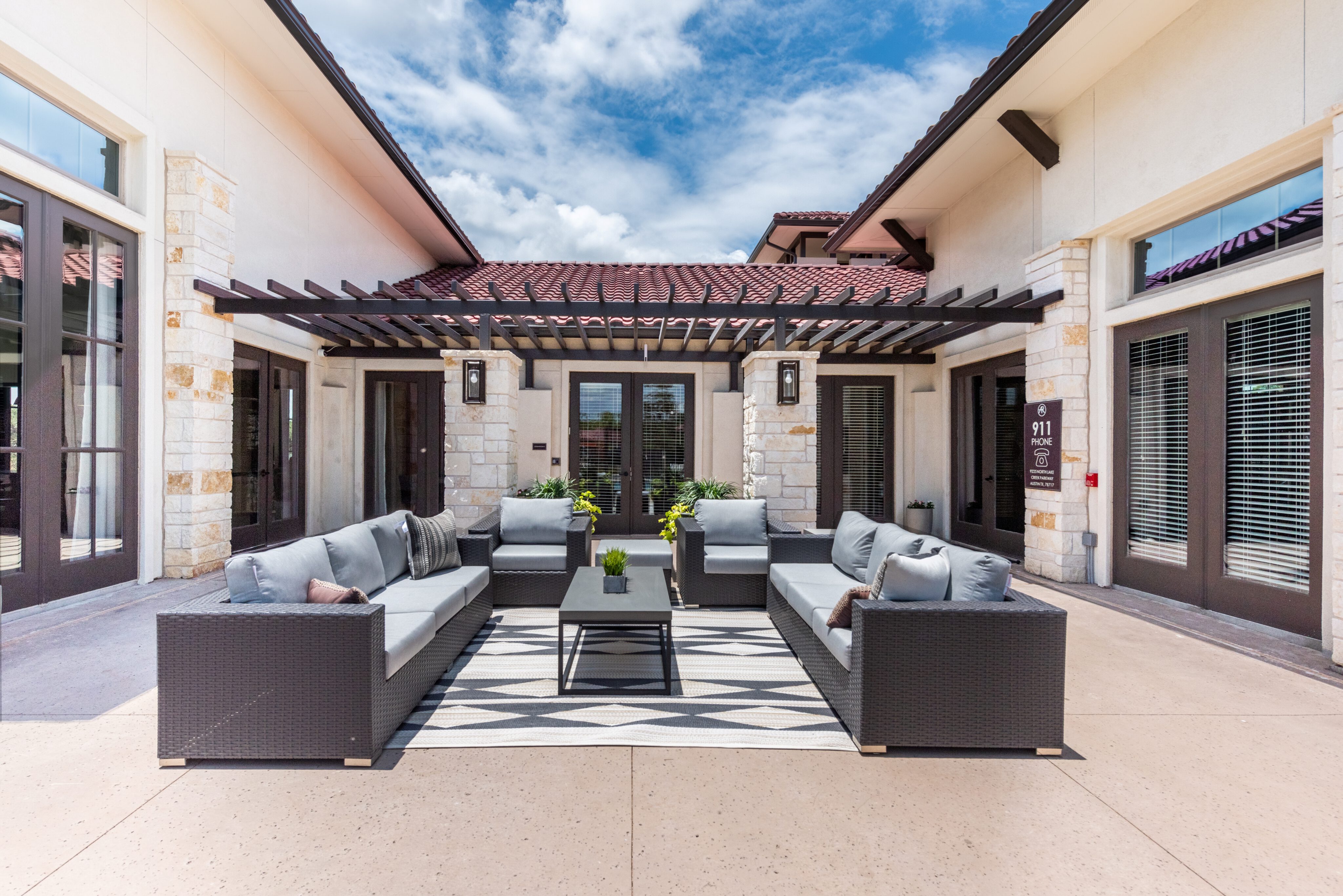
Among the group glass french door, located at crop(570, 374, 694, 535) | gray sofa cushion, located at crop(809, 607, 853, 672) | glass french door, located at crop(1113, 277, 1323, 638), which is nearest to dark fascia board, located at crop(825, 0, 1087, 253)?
glass french door, located at crop(1113, 277, 1323, 638)

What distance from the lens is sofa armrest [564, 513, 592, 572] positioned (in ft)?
17.2

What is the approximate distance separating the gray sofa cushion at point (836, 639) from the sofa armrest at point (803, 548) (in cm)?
146

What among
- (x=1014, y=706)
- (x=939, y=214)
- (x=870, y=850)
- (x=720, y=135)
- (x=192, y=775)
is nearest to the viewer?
(x=870, y=850)

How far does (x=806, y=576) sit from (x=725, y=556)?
1.00 metres

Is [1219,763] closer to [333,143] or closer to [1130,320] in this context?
[1130,320]

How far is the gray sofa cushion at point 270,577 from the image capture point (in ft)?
9.26

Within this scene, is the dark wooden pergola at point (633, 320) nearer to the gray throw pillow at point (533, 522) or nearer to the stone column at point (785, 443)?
the stone column at point (785, 443)

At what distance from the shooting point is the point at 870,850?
2068mm

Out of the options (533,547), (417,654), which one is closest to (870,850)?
(417,654)

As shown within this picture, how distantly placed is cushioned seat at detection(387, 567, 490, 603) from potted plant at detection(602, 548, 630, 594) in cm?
90

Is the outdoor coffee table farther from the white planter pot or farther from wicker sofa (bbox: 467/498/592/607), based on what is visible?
the white planter pot

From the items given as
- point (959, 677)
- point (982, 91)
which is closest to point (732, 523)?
point (959, 677)

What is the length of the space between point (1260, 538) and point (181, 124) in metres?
9.54

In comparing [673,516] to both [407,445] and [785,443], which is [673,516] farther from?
[407,445]
